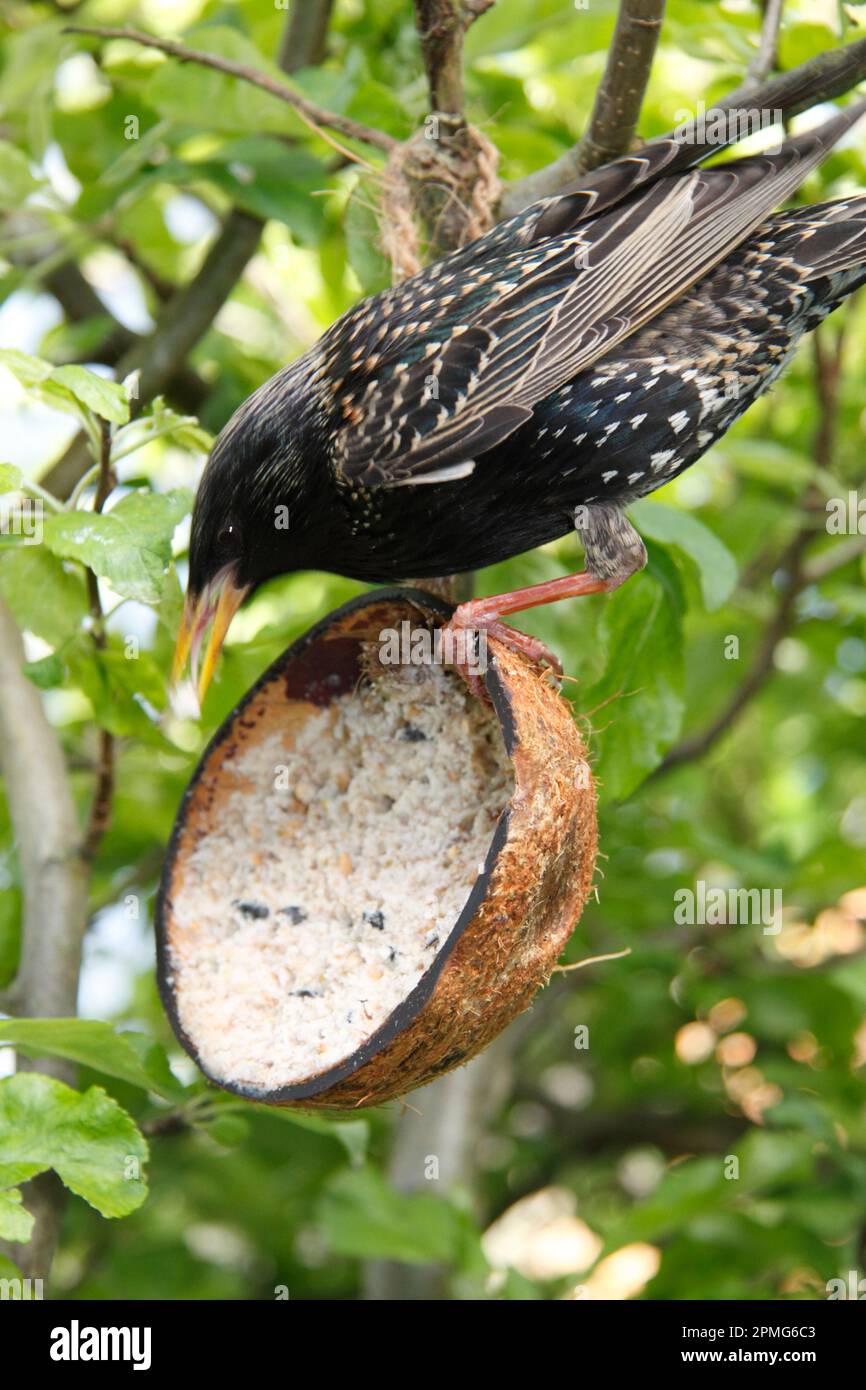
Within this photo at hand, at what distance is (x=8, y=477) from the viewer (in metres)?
2.08

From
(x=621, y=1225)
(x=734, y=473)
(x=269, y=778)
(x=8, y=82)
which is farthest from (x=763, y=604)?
(x=8, y=82)

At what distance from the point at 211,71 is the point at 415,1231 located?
2308 millimetres

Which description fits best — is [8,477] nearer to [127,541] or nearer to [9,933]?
[127,541]

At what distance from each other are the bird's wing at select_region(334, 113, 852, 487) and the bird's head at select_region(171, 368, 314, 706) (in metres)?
0.11

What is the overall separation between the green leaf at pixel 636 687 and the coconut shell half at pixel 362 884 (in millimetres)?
293

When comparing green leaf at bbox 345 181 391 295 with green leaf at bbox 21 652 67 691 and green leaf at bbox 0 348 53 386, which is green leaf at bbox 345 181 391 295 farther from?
green leaf at bbox 21 652 67 691

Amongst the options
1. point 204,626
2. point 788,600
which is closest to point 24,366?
point 204,626

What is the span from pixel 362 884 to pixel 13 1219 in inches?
29.2

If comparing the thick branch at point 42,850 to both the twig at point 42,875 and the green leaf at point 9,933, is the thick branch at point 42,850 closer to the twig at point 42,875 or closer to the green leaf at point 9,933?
the twig at point 42,875

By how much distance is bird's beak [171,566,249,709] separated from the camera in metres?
2.56

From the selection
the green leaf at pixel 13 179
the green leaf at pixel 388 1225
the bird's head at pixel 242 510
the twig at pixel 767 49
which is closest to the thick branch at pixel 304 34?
the green leaf at pixel 13 179

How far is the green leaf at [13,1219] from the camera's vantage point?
188cm

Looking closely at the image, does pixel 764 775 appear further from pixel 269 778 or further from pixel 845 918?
pixel 269 778

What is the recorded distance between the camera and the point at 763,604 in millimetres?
3920
